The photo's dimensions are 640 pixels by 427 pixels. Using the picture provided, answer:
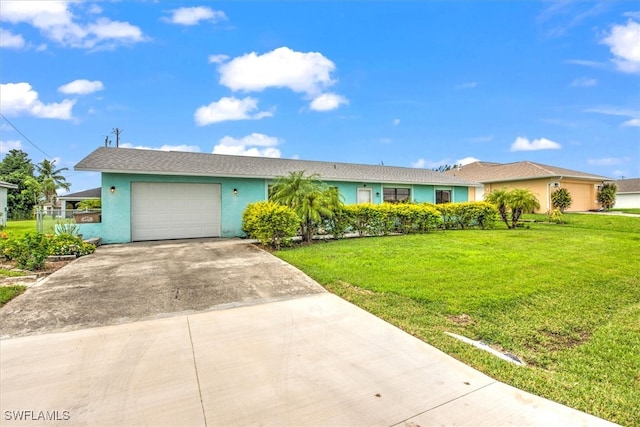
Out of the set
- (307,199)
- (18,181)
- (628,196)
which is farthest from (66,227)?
(628,196)

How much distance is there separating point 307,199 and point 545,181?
803 inches

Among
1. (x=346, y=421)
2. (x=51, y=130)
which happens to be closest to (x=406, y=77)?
(x=346, y=421)

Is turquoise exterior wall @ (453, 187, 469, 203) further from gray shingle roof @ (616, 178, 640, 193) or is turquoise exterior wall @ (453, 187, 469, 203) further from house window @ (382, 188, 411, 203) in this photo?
gray shingle roof @ (616, 178, 640, 193)

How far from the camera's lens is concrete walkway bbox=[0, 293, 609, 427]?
7.61 ft

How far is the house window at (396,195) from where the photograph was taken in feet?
53.6

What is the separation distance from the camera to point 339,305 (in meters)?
4.78

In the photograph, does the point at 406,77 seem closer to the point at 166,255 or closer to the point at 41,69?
the point at 166,255

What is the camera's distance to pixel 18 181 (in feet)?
108

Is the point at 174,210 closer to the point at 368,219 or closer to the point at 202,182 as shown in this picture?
the point at 202,182

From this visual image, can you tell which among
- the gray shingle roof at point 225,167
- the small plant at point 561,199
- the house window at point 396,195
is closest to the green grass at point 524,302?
the gray shingle roof at point 225,167

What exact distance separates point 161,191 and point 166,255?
407 cm

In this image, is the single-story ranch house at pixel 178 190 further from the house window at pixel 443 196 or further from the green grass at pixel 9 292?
the green grass at pixel 9 292

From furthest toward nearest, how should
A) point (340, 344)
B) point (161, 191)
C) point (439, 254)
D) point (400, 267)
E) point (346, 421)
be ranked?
point (161, 191)
point (439, 254)
point (400, 267)
point (340, 344)
point (346, 421)

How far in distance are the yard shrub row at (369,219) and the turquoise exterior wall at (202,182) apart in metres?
0.80
